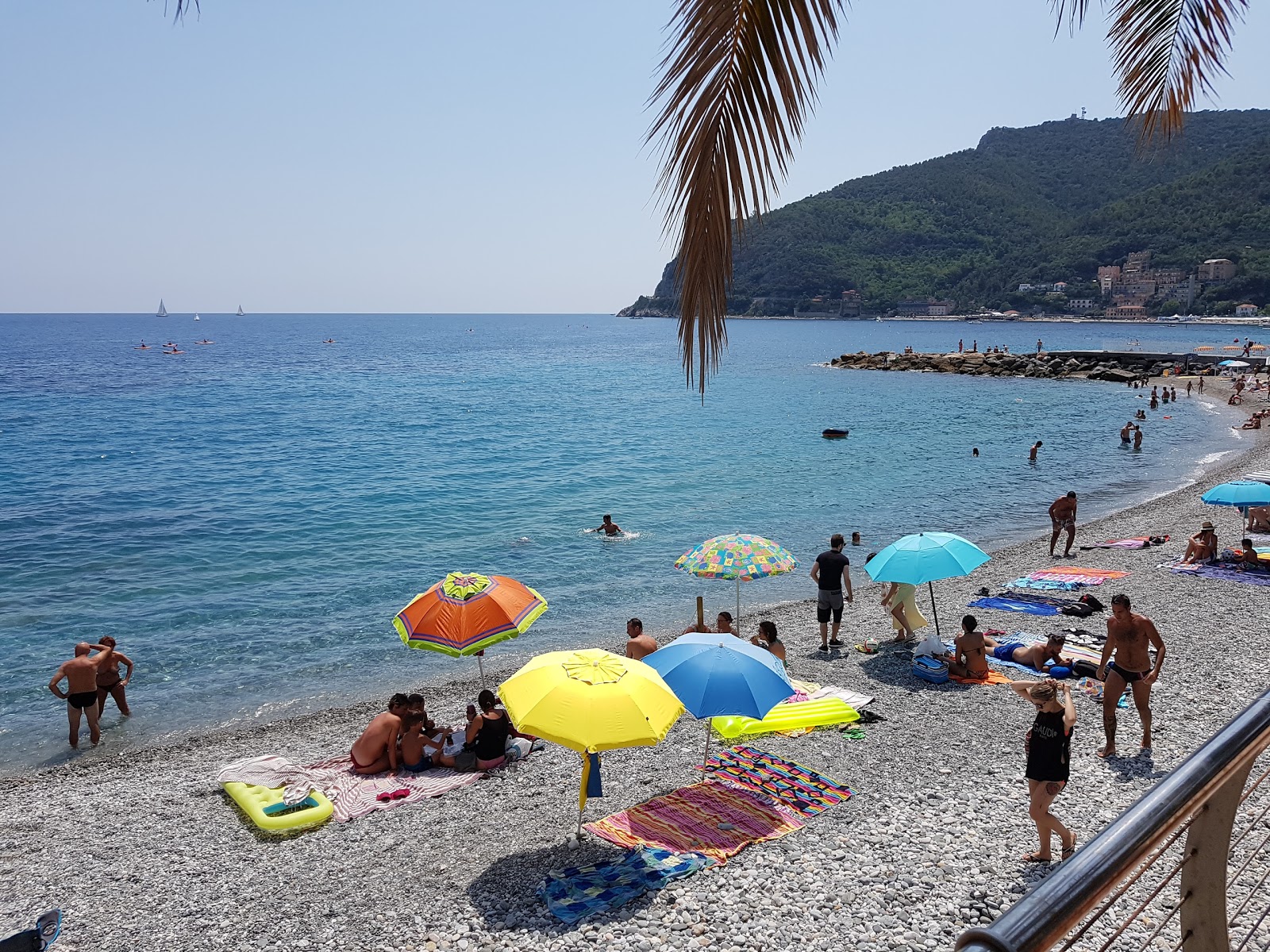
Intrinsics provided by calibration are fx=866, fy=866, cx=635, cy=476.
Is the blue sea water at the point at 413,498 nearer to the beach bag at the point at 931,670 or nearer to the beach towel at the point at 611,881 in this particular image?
the beach bag at the point at 931,670

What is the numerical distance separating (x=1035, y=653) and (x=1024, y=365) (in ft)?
215

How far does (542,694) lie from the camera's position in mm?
7539

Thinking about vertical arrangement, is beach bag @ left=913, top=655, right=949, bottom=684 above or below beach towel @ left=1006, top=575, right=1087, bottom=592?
above

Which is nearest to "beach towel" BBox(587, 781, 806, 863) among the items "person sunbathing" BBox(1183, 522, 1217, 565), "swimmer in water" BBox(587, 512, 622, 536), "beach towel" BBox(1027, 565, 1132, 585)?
"beach towel" BBox(1027, 565, 1132, 585)

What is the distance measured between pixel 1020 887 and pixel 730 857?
2.32m

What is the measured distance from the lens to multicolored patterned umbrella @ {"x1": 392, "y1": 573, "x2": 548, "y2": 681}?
34.4 ft

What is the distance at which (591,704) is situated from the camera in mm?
7387

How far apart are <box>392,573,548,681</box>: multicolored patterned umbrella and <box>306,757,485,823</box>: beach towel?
1.40 m

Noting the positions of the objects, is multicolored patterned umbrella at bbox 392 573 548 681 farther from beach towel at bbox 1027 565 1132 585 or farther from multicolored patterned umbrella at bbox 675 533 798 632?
beach towel at bbox 1027 565 1132 585

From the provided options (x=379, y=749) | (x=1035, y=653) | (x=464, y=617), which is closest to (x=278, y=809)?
(x=379, y=749)

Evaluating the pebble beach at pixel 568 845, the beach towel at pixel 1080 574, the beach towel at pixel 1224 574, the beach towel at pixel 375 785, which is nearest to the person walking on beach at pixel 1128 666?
the pebble beach at pixel 568 845

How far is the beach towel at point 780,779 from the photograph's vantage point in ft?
27.9

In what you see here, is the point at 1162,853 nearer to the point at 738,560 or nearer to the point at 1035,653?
the point at 738,560

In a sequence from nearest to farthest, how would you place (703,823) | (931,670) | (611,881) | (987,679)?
1. (611,881)
2. (703,823)
3. (987,679)
4. (931,670)
